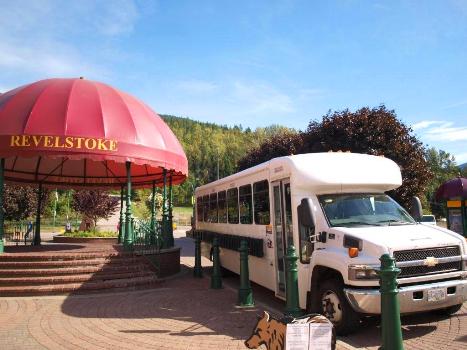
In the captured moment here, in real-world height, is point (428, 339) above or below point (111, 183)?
below

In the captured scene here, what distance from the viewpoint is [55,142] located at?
11.6m

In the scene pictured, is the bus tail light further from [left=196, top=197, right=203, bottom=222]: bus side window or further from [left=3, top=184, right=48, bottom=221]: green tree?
[left=3, top=184, right=48, bottom=221]: green tree

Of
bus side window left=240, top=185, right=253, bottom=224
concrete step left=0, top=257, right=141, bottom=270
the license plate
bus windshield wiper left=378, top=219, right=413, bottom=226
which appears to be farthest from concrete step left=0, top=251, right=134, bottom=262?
the license plate

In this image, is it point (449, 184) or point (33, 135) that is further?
point (449, 184)

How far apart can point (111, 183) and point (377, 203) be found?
47.8 feet

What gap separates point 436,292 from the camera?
6.44 m

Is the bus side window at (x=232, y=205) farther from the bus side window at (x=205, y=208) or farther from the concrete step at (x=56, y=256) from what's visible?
the concrete step at (x=56, y=256)

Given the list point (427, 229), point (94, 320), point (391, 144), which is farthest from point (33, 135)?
point (391, 144)

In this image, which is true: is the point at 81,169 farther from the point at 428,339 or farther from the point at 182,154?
the point at 428,339

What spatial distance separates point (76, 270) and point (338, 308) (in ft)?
23.9

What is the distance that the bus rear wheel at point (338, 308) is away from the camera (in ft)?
21.8

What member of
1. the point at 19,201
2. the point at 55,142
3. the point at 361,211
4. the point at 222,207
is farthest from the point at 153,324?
the point at 19,201

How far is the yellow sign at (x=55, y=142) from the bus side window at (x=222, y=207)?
12.1 feet

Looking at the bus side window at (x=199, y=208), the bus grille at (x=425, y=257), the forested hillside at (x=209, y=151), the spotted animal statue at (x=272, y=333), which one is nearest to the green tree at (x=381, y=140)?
the bus side window at (x=199, y=208)
